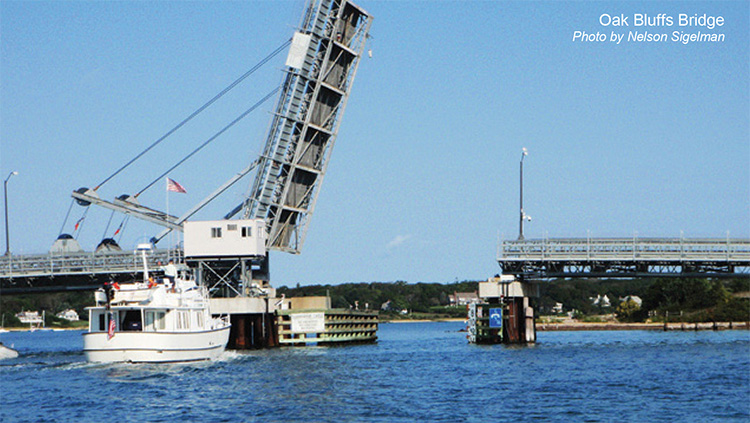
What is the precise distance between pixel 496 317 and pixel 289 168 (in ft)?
43.9

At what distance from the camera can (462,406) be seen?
91.2ft

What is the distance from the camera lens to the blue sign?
2028 inches

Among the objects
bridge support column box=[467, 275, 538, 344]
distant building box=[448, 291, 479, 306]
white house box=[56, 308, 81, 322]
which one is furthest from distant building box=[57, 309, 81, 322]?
bridge support column box=[467, 275, 538, 344]

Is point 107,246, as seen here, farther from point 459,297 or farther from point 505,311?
point 459,297

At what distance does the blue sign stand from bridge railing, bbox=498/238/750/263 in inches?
110

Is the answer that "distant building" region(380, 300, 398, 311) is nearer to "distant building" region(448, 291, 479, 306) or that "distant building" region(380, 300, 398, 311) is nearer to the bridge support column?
"distant building" region(448, 291, 479, 306)

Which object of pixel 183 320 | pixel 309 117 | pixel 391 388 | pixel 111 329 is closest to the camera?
pixel 391 388

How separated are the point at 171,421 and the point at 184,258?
Answer: 84.0 feet


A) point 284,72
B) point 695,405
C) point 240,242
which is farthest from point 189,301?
point 695,405

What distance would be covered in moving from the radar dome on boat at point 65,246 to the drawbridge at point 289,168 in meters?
0.06

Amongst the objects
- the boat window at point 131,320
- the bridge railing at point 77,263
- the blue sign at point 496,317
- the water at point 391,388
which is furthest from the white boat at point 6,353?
the blue sign at point 496,317

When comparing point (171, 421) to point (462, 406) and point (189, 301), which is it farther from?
point (189, 301)

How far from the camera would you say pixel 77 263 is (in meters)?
53.7

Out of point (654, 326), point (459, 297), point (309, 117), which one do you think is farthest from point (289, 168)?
point (459, 297)
